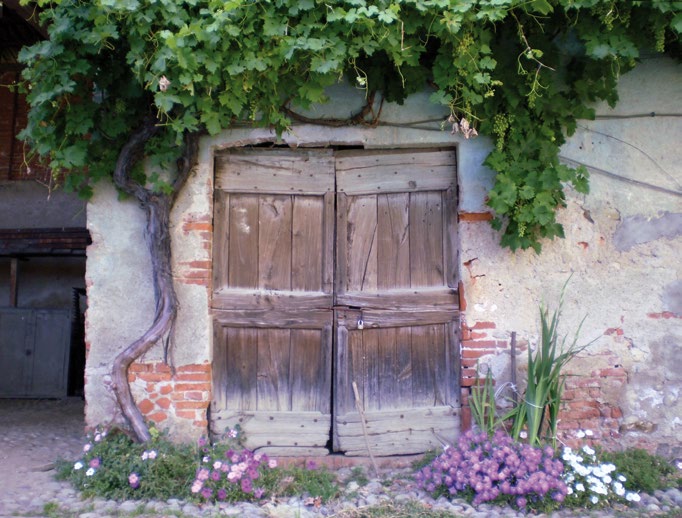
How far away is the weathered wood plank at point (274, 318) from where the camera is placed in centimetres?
460

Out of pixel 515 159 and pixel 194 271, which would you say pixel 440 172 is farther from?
pixel 194 271

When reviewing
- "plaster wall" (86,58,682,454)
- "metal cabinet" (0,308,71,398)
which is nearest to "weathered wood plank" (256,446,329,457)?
"plaster wall" (86,58,682,454)

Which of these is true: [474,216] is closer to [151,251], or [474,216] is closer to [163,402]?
[151,251]

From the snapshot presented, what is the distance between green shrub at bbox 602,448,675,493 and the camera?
3.96 meters

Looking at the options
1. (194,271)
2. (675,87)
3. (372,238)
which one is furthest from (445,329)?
(675,87)

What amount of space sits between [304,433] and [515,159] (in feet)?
8.05

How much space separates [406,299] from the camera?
461 centimetres

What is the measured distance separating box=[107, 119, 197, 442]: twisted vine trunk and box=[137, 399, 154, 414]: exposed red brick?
0.07 m

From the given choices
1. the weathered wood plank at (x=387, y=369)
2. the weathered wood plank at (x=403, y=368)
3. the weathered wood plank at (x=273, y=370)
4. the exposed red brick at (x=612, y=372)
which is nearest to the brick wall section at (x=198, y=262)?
the weathered wood plank at (x=273, y=370)

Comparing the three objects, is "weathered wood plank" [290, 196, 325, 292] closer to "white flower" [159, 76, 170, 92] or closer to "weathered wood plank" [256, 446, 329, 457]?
"weathered wood plank" [256, 446, 329, 457]

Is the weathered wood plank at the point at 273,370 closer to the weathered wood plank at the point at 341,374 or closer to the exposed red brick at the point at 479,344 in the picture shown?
the weathered wood plank at the point at 341,374

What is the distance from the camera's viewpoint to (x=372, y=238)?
184 inches

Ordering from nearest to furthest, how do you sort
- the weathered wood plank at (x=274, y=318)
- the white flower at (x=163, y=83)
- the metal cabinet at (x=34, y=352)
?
the white flower at (x=163, y=83) → the weathered wood plank at (x=274, y=318) → the metal cabinet at (x=34, y=352)

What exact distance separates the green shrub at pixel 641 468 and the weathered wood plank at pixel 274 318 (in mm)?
2125
